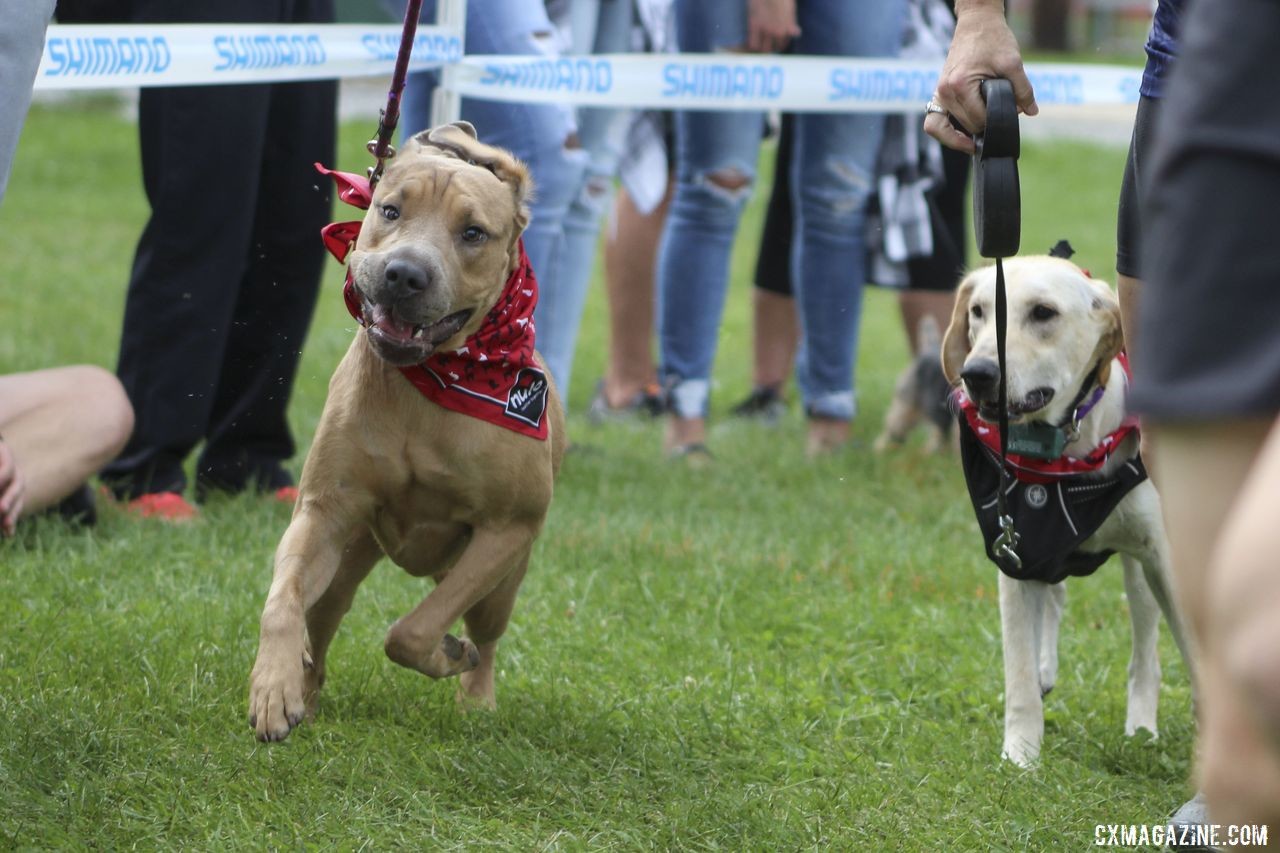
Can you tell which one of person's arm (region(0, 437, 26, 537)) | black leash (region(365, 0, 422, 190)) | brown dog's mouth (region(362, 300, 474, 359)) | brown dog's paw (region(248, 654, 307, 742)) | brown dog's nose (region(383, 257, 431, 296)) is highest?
black leash (region(365, 0, 422, 190))

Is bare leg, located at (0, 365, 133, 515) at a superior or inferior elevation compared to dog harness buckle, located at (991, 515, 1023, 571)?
inferior

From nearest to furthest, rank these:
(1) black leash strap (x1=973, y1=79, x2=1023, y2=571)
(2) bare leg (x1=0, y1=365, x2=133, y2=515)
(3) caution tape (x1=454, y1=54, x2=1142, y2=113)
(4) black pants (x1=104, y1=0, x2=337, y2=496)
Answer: (1) black leash strap (x1=973, y1=79, x2=1023, y2=571), (2) bare leg (x1=0, y1=365, x2=133, y2=515), (4) black pants (x1=104, y1=0, x2=337, y2=496), (3) caution tape (x1=454, y1=54, x2=1142, y2=113)

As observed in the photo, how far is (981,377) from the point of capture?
352 cm

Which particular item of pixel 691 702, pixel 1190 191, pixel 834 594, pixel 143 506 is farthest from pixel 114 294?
pixel 1190 191

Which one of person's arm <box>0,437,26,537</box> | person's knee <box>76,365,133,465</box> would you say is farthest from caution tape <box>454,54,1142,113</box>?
person's arm <box>0,437,26,537</box>

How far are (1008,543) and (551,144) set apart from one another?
2.39 meters

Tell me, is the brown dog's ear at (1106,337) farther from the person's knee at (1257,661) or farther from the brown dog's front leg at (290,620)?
the person's knee at (1257,661)

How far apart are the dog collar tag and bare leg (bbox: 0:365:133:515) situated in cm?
258

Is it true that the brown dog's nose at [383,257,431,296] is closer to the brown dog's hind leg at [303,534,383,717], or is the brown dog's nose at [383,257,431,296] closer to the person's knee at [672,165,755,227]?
the brown dog's hind leg at [303,534,383,717]

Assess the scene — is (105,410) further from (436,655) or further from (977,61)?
(977,61)

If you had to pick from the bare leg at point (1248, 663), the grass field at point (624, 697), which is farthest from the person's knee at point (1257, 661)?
the grass field at point (624, 697)

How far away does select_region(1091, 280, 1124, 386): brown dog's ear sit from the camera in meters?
3.59

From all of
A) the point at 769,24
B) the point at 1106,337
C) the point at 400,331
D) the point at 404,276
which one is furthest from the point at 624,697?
the point at 769,24

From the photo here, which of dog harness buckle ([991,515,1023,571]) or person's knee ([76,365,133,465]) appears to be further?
person's knee ([76,365,133,465])
